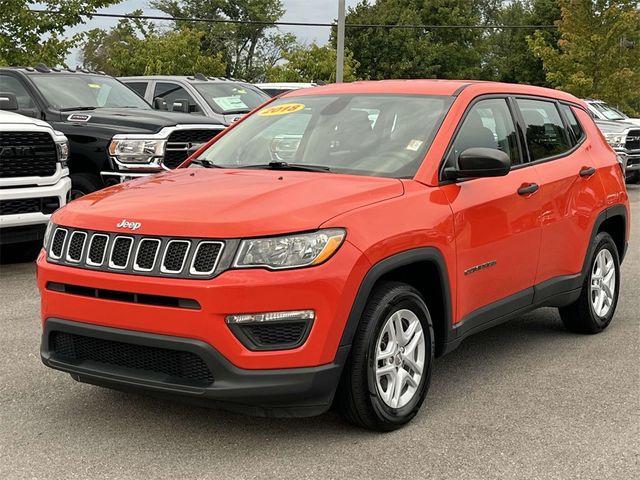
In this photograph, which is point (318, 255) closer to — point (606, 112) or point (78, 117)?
point (78, 117)

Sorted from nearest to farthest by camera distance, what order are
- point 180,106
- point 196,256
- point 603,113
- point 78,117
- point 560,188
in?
point 196,256, point 560,188, point 78,117, point 180,106, point 603,113

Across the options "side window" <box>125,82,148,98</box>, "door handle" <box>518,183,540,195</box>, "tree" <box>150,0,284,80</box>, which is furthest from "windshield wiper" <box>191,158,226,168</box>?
"tree" <box>150,0,284,80</box>

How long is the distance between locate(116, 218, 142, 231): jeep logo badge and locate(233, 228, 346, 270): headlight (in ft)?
1.65

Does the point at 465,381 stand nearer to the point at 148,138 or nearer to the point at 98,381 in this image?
the point at 98,381

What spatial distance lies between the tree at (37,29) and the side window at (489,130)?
1493 cm

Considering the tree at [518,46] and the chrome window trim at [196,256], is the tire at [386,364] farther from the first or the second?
the tree at [518,46]

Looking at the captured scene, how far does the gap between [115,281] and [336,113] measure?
1943 millimetres

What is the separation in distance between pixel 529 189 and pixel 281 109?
1622mm

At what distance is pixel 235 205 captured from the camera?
13.5 feet

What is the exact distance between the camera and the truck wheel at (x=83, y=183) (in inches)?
385

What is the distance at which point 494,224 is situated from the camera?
5078mm

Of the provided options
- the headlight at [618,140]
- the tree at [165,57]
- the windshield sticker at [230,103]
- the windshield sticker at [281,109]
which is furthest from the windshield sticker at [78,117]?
the tree at [165,57]

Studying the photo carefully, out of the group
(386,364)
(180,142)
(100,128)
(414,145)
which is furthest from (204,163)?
(100,128)

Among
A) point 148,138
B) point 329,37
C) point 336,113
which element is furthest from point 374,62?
point 336,113
